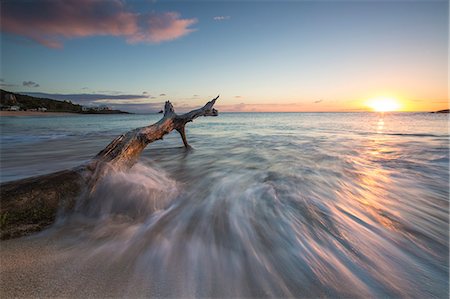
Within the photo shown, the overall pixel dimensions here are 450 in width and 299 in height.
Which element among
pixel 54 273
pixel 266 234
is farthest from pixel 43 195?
pixel 266 234

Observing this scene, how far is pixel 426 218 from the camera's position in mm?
3518

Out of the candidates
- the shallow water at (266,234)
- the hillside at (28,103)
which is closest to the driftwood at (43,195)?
the shallow water at (266,234)

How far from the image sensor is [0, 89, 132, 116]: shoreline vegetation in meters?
57.4

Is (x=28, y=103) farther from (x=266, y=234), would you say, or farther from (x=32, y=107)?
(x=266, y=234)

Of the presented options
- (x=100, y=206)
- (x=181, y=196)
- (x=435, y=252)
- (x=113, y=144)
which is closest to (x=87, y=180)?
(x=100, y=206)

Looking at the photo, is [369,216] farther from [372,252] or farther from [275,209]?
[275,209]

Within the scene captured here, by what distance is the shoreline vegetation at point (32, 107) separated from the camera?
188 feet

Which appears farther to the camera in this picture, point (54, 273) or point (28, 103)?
point (28, 103)

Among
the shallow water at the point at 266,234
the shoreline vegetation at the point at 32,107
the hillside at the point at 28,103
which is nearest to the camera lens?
the shallow water at the point at 266,234

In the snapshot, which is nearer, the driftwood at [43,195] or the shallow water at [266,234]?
the shallow water at [266,234]

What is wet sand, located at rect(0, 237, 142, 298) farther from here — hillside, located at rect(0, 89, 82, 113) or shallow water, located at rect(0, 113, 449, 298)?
hillside, located at rect(0, 89, 82, 113)

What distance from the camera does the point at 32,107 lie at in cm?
6875

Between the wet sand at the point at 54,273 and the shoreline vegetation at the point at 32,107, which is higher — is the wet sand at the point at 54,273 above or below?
below

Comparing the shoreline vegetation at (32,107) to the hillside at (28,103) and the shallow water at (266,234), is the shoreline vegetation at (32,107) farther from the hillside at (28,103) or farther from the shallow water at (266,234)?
the shallow water at (266,234)
